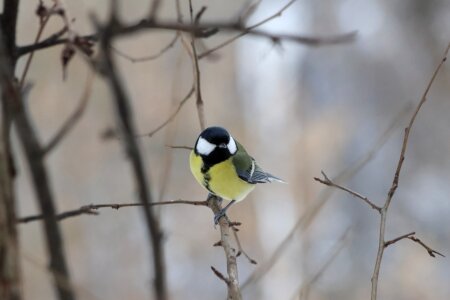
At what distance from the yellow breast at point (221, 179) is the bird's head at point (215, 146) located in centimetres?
1

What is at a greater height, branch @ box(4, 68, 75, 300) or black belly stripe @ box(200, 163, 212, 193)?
black belly stripe @ box(200, 163, 212, 193)

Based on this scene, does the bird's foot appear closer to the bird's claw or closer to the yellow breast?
the bird's claw

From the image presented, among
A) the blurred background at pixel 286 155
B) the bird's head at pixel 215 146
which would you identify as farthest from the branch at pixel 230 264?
the blurred background at pixel 286 155

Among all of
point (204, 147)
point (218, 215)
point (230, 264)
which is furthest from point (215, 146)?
point (230, 264)

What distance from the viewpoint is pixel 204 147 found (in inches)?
43.1

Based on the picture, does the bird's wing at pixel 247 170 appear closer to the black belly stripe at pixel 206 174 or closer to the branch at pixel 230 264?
the black belly stripe at pixel 206 174

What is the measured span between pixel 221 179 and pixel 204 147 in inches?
2.4

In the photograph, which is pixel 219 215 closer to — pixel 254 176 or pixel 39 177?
pixel 254 176

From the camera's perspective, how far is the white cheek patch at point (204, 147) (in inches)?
42.4

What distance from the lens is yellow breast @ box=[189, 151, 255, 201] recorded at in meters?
1.09

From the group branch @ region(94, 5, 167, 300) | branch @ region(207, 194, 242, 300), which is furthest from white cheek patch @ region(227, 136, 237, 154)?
branch @ region(94, 5, 167, 300)

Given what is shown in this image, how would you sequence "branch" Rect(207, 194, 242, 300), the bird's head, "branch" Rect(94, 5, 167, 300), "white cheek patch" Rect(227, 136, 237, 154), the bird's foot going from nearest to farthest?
"branch" Rect(94, 5, 167, 300) → "branch" Rect(207, 194, 242, 300) → the bird's foot → the bird's head → "white cheek patch" Rect(227, 136, 237, 154)

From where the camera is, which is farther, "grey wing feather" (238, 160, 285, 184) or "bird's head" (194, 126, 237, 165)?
"grey wing feather" (238, 160, 285, 184)

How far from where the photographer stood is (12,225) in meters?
0.34
